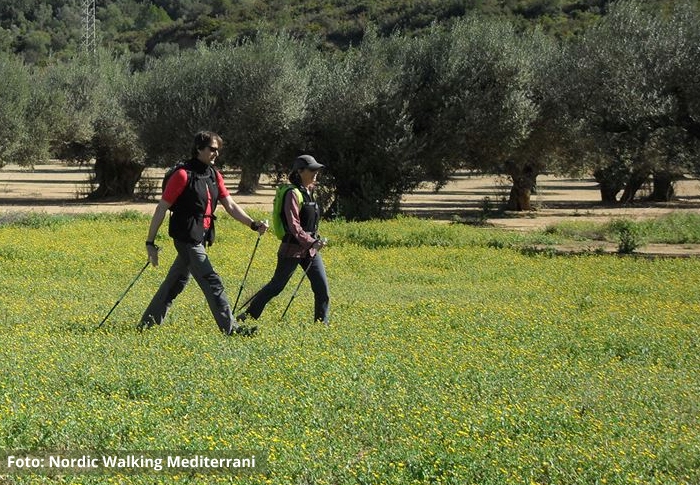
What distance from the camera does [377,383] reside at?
805 cm

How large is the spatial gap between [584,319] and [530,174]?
24.0m

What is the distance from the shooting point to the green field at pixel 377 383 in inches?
246

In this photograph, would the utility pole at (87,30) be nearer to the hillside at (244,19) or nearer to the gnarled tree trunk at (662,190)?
the hillside at (244,19)

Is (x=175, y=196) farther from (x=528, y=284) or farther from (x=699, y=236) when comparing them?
(x=699, y=236)

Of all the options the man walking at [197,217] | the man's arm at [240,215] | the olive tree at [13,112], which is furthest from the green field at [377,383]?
the olive tree at [13,112]

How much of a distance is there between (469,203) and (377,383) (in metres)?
33.6

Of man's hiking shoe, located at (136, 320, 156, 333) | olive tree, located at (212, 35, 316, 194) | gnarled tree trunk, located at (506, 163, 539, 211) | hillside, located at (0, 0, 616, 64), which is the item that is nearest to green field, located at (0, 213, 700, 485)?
man's hiking shoe, located at (136, 320, 156, 333)

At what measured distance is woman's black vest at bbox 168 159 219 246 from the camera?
390 inches

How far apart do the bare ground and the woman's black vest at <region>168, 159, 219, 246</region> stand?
13.7 meters

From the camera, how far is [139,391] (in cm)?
760

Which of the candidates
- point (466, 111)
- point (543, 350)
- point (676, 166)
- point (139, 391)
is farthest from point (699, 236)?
point (139, 391)

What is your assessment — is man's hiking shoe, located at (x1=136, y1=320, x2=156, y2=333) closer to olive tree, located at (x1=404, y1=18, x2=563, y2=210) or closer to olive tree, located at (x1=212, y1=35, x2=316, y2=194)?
olive tree, located at (x1=404, y1=18, x2=563, y2=210)

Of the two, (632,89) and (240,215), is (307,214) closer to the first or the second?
(240,215)

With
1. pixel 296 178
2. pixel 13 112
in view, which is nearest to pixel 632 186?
pixel 13 112
